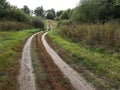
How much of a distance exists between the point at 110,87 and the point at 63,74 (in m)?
2.54

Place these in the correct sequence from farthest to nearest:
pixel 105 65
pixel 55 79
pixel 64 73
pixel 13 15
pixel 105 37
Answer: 1. pixel 13 15
2. pixel 105 37
3. pixel 105 65
4. pixel 64 73
5. pixel 55 79

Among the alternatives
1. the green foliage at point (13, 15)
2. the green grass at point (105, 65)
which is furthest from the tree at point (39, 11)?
the green grass at point (105, 65)

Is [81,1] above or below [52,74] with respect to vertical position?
above

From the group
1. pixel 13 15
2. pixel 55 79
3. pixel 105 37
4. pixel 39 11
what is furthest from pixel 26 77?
pixel 39 11

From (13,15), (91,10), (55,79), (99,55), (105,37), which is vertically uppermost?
(91,10)

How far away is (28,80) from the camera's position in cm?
945

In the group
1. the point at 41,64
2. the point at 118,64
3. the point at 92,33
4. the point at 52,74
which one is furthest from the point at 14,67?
the point at 92,33

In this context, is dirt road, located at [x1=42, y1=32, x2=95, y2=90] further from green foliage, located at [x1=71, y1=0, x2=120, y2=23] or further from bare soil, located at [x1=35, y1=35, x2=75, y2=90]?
green foliage, located at [x1=71, y1=0, x2=120, y2=23]

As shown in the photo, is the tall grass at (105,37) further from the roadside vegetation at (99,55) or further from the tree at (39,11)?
the tree at (39,11)

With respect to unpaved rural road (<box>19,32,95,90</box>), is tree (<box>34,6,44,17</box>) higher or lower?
higher

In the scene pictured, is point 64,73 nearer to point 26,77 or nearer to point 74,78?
point 74,78

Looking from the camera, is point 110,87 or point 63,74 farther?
point 63,74

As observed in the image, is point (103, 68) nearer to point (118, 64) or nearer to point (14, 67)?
point (118, 64)

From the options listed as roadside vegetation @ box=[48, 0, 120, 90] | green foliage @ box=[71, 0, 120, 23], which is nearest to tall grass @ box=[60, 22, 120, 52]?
roadside vegetation @ box=[48, 0, 120, 90]
